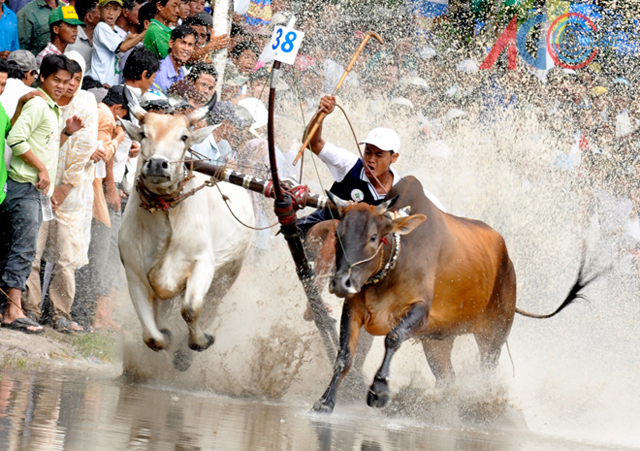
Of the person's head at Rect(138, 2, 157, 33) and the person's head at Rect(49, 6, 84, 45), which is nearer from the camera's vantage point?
the person's head at Rect(49, 6, 84, 45)

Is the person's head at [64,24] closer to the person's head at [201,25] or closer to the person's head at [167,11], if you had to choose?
the person's head at [167,11]

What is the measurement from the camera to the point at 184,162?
739 centimetres

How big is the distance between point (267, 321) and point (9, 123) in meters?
2.42

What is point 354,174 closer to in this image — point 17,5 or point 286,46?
point 286,46

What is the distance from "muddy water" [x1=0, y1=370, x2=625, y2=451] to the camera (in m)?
5.17

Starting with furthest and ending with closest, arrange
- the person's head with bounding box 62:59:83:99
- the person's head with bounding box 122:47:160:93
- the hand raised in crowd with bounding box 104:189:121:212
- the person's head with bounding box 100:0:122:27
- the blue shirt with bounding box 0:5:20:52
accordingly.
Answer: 1. the person's head with bounding box 100:0:122:27
2. the blue shirt with bounding box 0:5:20:52
3. the hand raised in crowd with bounding box 104:189:121:212
4. the person's head with bounding box 122:47:160:93
5. the person's head with bounding box 62:59:83:99

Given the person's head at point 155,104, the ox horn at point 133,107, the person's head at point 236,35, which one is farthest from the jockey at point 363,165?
the person's head at point 236,35

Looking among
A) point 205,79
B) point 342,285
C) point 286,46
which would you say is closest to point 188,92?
point 205,79

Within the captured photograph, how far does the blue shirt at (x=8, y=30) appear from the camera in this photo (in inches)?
405

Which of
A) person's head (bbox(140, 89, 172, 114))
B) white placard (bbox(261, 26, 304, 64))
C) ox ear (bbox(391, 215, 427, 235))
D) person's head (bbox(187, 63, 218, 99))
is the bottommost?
ox ear (bbox(391, 215, 427, 235))

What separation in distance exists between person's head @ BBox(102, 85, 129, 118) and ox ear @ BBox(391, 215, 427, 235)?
141 inches

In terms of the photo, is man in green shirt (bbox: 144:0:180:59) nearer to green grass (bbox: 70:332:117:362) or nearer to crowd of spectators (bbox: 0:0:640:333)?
crowd of spectators (bbox: 0:0:640:333)

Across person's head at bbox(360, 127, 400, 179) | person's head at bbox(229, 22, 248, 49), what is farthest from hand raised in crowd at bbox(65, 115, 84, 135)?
person's head at bbox(229, 22, 248, 49)

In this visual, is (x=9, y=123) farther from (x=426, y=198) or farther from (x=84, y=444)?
(x=84, y=444)
